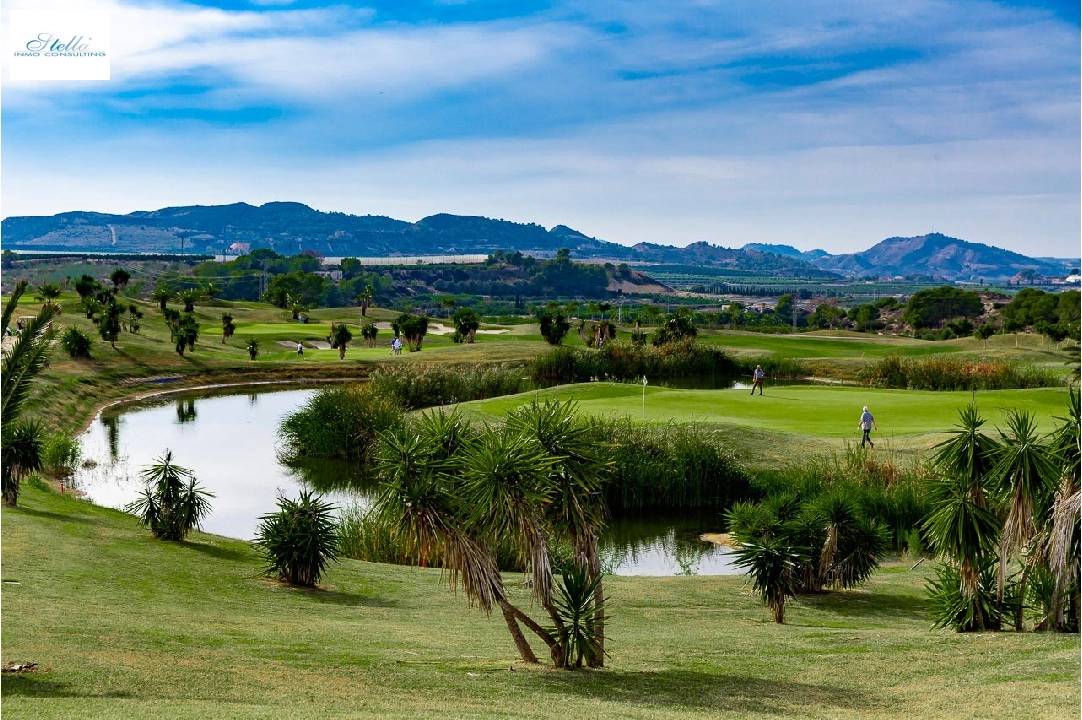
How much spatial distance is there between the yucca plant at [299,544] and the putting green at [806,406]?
61.8 feet

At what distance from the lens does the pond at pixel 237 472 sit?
27.7 metres

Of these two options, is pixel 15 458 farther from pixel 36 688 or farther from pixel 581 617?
pixel 581 617

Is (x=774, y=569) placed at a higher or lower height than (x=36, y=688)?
lower

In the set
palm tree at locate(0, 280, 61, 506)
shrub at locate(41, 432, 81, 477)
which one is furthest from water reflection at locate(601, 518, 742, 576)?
shrub at locate(41, 432, 81, 477)

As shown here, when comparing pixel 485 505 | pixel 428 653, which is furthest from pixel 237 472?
pixel 485 505

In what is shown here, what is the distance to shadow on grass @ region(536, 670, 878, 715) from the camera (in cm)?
1250

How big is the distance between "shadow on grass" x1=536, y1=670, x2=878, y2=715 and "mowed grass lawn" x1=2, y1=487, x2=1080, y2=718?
0.15ft

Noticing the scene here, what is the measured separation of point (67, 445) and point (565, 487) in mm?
28895

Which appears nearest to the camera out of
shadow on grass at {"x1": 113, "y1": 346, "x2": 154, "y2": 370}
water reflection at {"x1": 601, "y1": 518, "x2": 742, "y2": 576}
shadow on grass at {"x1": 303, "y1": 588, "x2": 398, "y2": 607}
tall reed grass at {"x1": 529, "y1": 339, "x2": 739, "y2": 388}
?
shadow on grass at {"x1": 303, "y1": 588, "x2": 398, "y2": 607}

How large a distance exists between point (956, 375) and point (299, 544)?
49.7 meters

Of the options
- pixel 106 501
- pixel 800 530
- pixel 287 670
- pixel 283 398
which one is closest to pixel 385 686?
pixel 287 670

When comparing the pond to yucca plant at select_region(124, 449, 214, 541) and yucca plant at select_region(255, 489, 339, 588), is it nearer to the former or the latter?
yucca plant at select_region(124, 449, 214, 541)

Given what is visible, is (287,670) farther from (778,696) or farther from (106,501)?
(106,501)

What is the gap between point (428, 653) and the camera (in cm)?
1469
